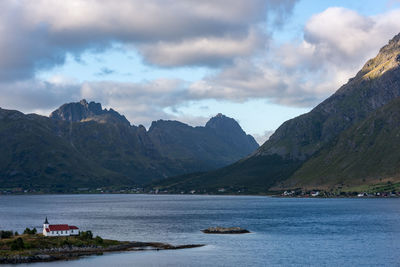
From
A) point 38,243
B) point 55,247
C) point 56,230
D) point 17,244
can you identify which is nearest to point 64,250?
point 55,247

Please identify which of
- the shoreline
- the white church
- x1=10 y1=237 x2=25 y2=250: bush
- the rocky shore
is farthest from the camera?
the white church

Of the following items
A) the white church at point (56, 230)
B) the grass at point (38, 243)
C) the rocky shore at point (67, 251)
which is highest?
the white church at point (56, 230)

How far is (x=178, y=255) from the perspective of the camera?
157 m

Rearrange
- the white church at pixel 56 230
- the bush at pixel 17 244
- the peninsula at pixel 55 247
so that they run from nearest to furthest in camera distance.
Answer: the peninsula at pixel 55 247 < the bush at pixel 17 244 < the white church at pixel 56 230

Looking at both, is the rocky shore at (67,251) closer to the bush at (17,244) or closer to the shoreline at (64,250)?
the shoreline at (64,250)

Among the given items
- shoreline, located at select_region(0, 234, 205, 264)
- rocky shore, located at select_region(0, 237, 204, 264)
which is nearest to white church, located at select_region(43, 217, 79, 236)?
shoreline, located at select_region(0, 234, 205, 264)

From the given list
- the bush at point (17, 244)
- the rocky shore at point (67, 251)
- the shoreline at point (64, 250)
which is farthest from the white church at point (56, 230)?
the bush at point (17, 244)

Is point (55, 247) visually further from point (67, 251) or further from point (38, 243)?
point (38, 243)

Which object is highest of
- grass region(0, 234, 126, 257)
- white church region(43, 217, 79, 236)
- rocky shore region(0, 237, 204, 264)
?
white church region(43, 217, 79, 236)

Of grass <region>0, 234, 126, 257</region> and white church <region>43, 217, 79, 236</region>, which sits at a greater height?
white church <region>43, 217, 79, 236</region>

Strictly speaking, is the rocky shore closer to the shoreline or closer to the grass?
the shoreline

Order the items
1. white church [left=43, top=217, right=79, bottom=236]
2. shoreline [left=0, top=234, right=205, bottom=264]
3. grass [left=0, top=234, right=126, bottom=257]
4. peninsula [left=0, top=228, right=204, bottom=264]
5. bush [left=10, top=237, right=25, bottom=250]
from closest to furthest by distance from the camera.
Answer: shoreline [left=0, top=234, right=205, bottom=264] → peninsula [left=0, top=228, right=204, bottom=264] → grass [left=0, top=234, right=126, bottom=257] → bush [left=10, top=237, right=25, bottom=250] → white church [left=43, top=217, right=79, bottom=236]

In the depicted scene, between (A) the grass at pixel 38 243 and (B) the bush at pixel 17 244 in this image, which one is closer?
(A) the grass at pixel 38 243

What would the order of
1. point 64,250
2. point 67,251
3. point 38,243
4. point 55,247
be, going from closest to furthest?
point 67,251 < point 64,250 < point 55,247 < point 38,243
